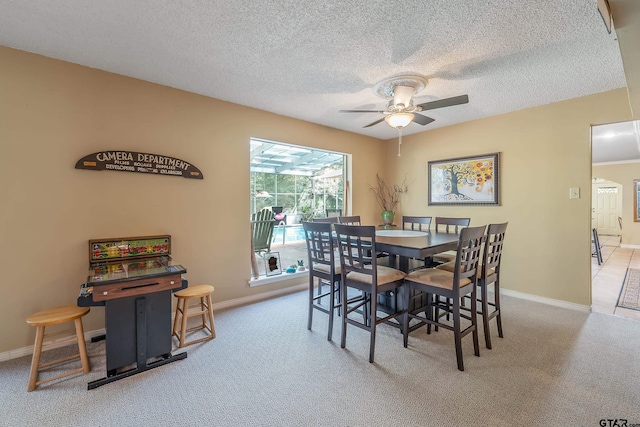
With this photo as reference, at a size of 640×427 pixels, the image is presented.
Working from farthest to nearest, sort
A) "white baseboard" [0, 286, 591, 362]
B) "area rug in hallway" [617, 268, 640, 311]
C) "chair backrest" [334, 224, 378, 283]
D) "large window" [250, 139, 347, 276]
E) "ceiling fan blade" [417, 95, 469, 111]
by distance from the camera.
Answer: "large window" [250, 139, 347, 276] < "area rug in hallway" [617, 268, 640, 311] < "white baseboard" [0, 286, 591, 362] < "ceiling fan blade" [417, 95, 469, 111] < "chair backrest" [334, 224, 378, 283]

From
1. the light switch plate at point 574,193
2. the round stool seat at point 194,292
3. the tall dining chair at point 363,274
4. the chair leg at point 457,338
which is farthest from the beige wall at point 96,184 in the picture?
the light switch plate at point 574,193

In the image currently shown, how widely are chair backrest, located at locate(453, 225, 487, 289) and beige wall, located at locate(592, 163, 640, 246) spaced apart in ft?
27.9

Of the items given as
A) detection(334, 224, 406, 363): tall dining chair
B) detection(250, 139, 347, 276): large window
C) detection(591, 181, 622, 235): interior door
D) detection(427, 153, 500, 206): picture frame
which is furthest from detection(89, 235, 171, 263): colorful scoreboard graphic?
detection(591, 181, 622, 235): interior door

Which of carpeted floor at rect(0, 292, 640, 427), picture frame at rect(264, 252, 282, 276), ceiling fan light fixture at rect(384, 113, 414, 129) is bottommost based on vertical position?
carpeted floor at rect(0, 292, 640, 427)

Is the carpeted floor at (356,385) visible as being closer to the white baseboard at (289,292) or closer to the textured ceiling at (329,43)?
the white baseboard at (289,292)

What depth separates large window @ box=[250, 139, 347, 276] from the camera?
209 inches

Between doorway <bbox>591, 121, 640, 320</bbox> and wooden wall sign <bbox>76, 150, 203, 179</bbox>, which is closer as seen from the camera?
wooden wall sign <bbox>76, 150, 203, 179</bbox>

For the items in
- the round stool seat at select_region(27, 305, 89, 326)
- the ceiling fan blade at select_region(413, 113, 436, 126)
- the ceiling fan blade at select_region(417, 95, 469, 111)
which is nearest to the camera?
the round stool seat at select_region(27, 305, 89, 326)

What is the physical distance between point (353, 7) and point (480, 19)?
85 cm

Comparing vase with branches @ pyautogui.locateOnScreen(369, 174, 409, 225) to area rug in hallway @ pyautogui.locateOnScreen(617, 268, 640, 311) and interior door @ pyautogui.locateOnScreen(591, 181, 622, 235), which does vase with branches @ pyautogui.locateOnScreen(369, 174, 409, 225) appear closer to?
area rug in hallway @ pyautogui.locateOnScreen(617, 268, 640, 311)

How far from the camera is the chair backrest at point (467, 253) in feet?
6.56

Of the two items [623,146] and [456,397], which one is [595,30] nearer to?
[456,397]

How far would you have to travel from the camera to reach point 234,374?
6.51 ft

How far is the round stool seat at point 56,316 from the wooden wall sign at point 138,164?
1.20m
